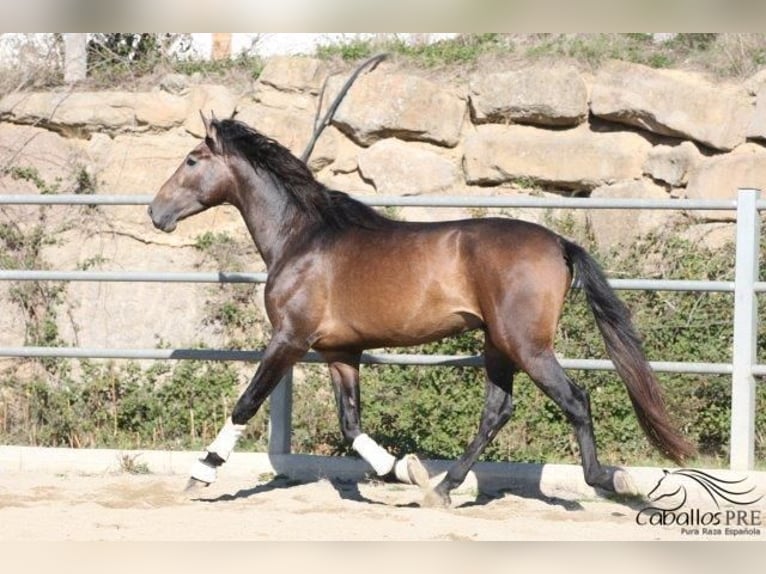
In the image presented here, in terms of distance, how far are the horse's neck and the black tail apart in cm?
163

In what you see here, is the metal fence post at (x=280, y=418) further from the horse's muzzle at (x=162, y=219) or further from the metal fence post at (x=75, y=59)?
the metal fence post at (x=75, y=59)

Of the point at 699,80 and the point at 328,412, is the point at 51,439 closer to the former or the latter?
the point at 328,412

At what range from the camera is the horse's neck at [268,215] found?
22.0 ft

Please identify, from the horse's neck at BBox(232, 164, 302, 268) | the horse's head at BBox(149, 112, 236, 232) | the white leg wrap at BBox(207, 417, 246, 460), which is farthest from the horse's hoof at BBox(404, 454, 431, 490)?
the horse's head at BBox(149, 112, 236, 232)

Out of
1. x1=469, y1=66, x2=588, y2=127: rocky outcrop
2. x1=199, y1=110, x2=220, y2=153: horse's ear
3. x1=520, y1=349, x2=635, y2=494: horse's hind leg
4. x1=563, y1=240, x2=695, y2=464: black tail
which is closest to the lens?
x1=520, y1=349, x2=635, y2=494: horse's hind leg

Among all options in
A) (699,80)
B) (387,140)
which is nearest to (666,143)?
(699,80)

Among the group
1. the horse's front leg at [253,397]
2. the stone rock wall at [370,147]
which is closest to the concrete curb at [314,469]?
the horse's front leg at [253,397]

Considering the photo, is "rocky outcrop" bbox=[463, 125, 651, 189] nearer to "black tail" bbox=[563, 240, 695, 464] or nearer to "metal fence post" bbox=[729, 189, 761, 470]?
"metal fence post" bbox=[729, 189, 761, 470]

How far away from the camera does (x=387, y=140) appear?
10820 mm

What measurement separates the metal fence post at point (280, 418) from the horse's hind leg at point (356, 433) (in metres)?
0.57

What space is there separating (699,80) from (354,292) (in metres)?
5.61

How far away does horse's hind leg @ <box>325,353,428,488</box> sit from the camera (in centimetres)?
630

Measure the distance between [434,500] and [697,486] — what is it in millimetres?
1470

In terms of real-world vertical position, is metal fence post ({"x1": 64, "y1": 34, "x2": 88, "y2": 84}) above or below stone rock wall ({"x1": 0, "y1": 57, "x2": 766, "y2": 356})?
above
